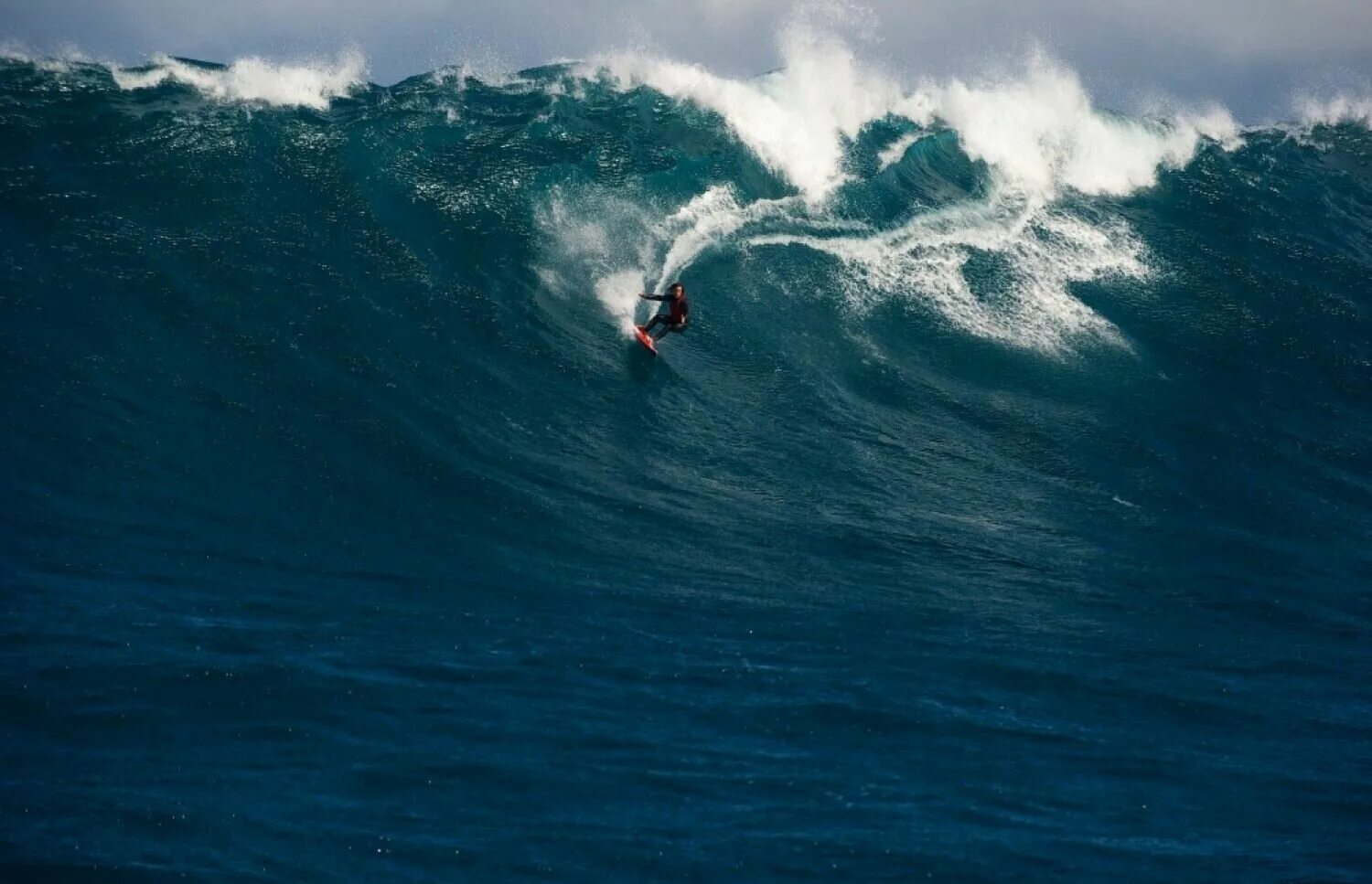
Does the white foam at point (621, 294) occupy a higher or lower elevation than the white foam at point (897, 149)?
lower

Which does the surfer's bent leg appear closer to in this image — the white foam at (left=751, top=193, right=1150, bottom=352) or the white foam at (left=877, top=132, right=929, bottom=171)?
the white foam at (left=751, top=193, right=1150, bottom=352)

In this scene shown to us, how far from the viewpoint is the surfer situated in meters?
16.4

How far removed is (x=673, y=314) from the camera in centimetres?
1645

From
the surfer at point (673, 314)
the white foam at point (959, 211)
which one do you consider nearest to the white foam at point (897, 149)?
the white foam at point (959, 211)

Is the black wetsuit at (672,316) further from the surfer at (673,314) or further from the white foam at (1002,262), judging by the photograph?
the white foam at (1002,262)

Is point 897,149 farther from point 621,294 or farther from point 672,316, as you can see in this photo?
point 672,316

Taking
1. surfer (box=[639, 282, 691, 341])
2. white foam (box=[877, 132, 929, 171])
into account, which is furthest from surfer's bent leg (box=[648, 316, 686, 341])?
white foam (box=[877, 132, 929, 171])

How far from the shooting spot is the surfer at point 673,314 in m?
16.4

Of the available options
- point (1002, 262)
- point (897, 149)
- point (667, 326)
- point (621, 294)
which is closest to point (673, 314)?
A: point (667, 326)

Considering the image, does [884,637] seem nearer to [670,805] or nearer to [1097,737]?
[1097,737]

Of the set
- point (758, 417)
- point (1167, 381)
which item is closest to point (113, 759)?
point (758, 417)

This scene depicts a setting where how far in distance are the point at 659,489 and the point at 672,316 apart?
366 centimetres

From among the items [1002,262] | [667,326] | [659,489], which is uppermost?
[1002,262]

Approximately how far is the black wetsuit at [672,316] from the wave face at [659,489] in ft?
1.40
